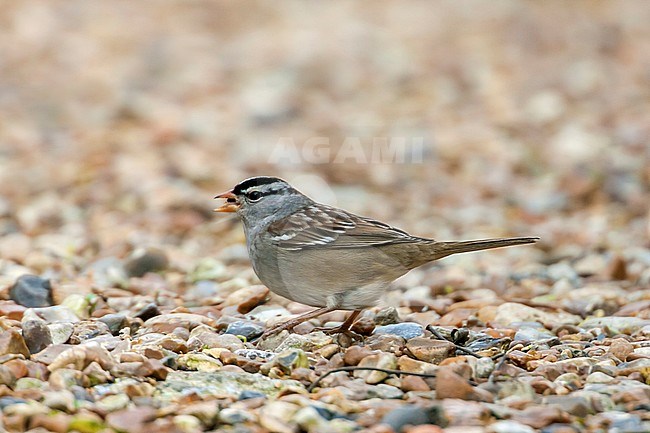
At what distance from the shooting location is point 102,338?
15.6 feet

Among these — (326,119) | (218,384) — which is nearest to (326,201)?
(326,119)

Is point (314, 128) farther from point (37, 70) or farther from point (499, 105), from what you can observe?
point (37, 70)

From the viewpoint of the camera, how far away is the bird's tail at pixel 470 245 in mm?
4906

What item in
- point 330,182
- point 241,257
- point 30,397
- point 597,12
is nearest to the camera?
point 30,397

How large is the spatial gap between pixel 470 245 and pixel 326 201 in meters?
4.03

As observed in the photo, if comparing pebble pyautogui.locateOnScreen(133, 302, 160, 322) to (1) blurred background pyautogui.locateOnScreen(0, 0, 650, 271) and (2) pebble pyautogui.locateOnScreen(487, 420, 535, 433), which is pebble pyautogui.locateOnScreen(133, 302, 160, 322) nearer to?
(1) blurred background pyautogui.locateOnScreen(0, 0, 650, 271)

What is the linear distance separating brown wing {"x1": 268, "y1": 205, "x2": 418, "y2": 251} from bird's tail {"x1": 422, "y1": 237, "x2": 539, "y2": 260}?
0.14 meters

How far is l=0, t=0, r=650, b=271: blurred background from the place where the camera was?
8.43 metres

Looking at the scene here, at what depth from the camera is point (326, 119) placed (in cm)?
1120

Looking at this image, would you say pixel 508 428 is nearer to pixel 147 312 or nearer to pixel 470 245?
pixel 470 245

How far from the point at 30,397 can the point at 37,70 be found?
9.34 metres

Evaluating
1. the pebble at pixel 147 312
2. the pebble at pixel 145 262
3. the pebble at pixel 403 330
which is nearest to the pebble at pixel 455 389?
the pebble at pixel 403 330

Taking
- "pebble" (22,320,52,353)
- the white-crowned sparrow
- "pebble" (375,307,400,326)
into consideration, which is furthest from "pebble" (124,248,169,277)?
"pebble" (22,320,52,353)

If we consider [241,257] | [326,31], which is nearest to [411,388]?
[241,257]
